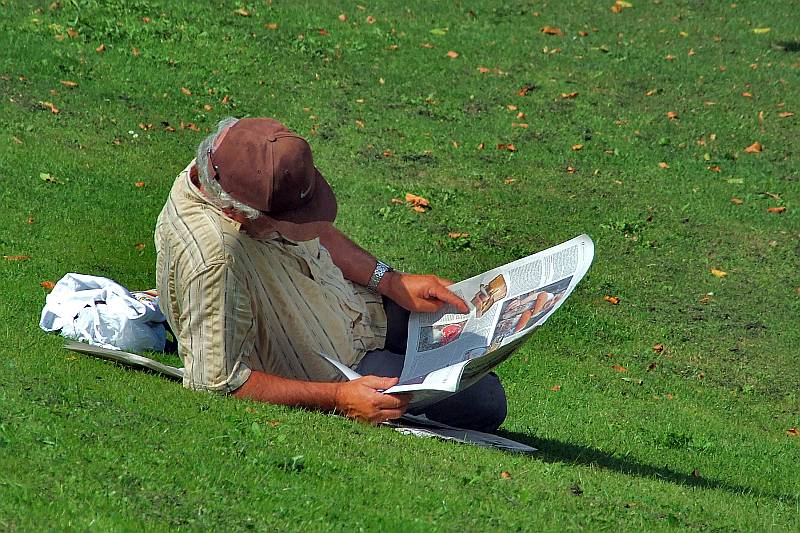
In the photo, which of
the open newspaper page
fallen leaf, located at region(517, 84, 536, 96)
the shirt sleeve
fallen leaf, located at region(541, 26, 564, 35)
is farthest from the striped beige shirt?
fallen leaf, located at region(541, 26, 564, 35)

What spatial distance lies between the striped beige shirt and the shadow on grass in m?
1.13

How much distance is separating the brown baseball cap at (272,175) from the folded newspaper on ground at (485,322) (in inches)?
27.9

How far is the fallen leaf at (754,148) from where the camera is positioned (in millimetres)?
12195

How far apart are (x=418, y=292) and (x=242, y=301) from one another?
110 cm

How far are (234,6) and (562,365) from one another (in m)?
8.08

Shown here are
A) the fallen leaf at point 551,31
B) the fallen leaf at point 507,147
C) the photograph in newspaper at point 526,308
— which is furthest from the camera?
the fallen leaf at point 551,31

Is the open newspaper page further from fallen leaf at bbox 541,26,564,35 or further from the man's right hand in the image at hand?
fallen leaf at bbox 541,26,564,35

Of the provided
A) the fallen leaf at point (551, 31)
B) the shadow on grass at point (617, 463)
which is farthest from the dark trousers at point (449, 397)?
the fallen leaf at point (551, 31)

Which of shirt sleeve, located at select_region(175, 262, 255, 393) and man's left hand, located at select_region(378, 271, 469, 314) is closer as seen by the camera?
shirt sleeve, located at select_region(175, 262, 255, 393)

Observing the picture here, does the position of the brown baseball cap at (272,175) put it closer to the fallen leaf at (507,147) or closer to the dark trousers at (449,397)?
the dark trousers at (449,397)

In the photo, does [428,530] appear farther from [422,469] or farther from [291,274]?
[291,274]

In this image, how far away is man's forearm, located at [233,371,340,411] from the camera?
4707 millimetres

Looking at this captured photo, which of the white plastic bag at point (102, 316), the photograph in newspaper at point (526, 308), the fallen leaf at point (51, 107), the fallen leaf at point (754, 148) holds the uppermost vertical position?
the photograph in newspaper at point (526, 308)

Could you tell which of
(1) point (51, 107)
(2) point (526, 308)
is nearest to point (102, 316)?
(2) point (526, 308)
